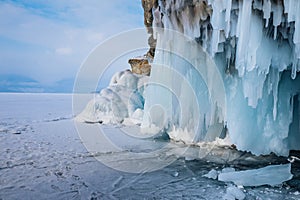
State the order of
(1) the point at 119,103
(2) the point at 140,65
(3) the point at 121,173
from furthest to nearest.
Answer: (2) the point at 140,65
(1) the point at 119,103
(3) the point at 121,173

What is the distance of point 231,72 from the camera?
19.0 ft

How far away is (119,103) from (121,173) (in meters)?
8.16

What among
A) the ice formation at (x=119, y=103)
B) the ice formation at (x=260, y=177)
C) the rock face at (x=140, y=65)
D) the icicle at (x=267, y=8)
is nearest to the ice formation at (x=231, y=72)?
the icicle at (x=267, y=8)

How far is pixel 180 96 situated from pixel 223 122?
1299mm

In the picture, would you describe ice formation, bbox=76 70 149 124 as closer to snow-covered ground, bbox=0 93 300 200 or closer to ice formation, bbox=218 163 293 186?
snow-covered ground, bbox=0 93 300 200

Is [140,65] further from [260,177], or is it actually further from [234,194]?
[234,194]

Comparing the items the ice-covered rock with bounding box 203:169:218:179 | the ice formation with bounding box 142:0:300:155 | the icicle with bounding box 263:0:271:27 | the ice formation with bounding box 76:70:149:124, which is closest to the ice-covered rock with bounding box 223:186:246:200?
the ice-covered rock with bounding box 203:169:218:179

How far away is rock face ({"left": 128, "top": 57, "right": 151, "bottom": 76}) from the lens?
15.2m

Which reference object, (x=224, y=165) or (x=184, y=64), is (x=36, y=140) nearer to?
(x=184, y=64)

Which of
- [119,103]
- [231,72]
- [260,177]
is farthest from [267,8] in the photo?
[119,103]

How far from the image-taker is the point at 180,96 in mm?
6445

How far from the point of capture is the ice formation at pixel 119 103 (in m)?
11.4

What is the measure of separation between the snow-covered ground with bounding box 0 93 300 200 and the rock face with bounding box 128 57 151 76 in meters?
9.31

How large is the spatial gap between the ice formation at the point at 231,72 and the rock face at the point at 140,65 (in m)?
8.02
